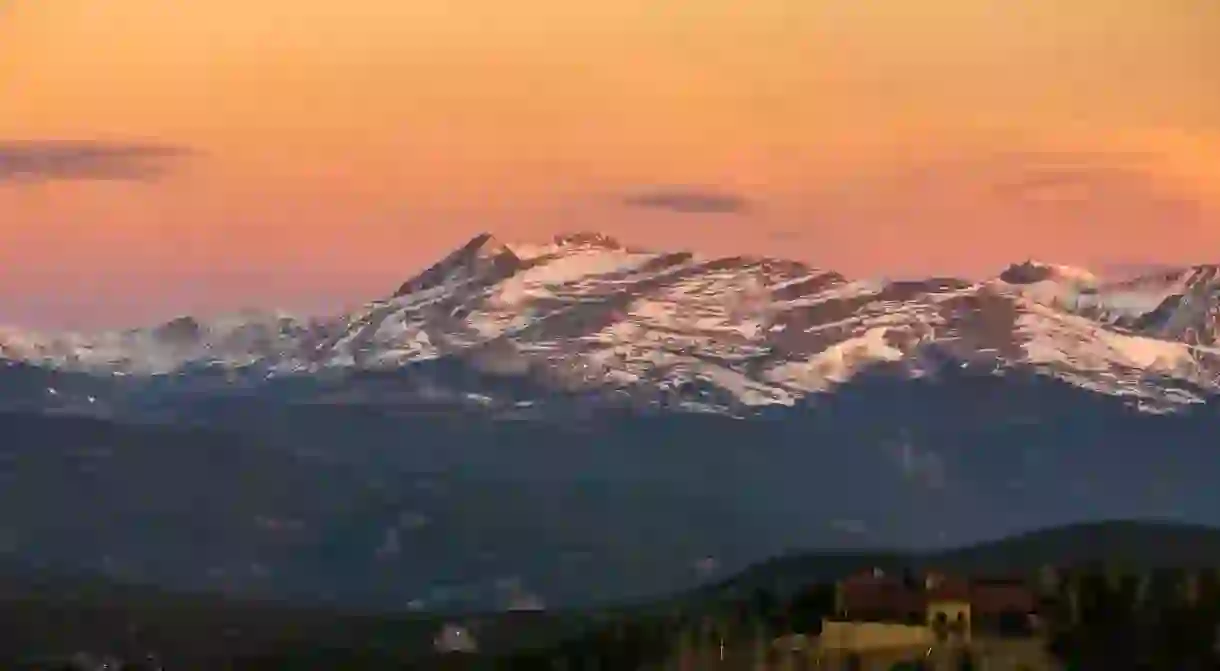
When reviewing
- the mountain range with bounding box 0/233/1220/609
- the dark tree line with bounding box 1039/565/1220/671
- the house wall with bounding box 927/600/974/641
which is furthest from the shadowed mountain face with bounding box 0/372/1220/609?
the house wall with bounding box 927/600/974/641

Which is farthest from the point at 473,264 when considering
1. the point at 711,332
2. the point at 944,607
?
the point at 944,607

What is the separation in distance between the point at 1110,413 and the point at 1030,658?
3350 inches

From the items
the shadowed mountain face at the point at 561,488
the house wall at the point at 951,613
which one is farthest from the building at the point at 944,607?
the shadowed mountain face at the point at 561,488

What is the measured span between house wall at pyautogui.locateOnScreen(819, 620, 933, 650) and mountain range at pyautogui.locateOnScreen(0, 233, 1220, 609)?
3634 centimetres

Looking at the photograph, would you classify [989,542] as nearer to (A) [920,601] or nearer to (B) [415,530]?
(B) [415,530]

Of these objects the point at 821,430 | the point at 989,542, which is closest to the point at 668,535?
the point at 989,542

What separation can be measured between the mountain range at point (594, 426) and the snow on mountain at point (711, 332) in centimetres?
24

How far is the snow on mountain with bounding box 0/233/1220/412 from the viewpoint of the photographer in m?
115

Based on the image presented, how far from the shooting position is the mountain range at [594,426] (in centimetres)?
8719

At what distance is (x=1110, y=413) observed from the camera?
119m

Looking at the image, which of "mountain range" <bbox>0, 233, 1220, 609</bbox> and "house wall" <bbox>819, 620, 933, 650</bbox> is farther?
"mountain range" <bbox>0, 233, 1220, 609</bbox>

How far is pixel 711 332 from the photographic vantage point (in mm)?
130250

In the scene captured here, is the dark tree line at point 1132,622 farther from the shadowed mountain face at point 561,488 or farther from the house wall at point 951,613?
the shadowed mountain face at point 561,488

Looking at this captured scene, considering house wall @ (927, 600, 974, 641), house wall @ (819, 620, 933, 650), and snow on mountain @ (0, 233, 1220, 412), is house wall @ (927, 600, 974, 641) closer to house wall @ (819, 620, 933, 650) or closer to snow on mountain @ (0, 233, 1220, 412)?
house wall @ (819, 620, 933, 650)
